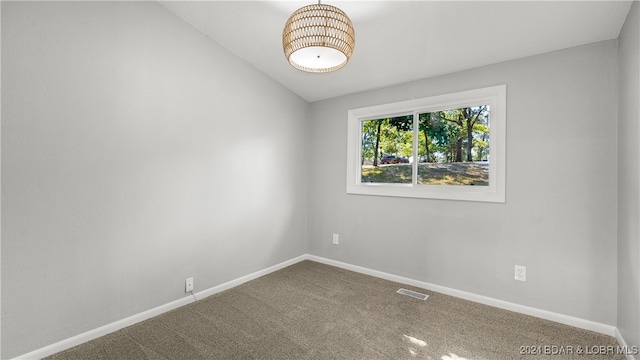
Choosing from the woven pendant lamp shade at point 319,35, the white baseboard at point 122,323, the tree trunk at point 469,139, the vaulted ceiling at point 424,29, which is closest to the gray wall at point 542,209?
the vaulted ceiling at point 424,29

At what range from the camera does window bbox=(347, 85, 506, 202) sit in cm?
256

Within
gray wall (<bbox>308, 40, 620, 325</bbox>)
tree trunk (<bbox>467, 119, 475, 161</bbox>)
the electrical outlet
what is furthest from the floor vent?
tree trunk (<bbox>467, 119, 475, 161</bbox>)

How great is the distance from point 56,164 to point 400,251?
2.98m

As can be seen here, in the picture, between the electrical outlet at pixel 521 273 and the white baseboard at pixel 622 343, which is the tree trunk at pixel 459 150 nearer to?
the electrical outlet at pixel 521 273

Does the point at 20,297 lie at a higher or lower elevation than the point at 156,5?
lower

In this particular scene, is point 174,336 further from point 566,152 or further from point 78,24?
point 566,152

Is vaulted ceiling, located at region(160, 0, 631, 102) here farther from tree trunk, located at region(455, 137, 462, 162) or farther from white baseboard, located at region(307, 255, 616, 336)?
white baseboard, located at region(307, 255, 616, 336)

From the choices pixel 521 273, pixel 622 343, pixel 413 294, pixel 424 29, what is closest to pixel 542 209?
pixel 521 273

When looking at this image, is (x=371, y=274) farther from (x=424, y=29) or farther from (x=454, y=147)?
(x=424, y=29)

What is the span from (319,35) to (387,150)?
1.99 m

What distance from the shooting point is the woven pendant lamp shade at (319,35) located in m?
1.60

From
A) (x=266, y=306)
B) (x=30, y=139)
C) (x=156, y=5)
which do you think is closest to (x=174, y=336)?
(x=266, y=306)

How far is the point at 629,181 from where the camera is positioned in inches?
69.4

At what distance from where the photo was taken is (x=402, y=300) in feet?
8.57
